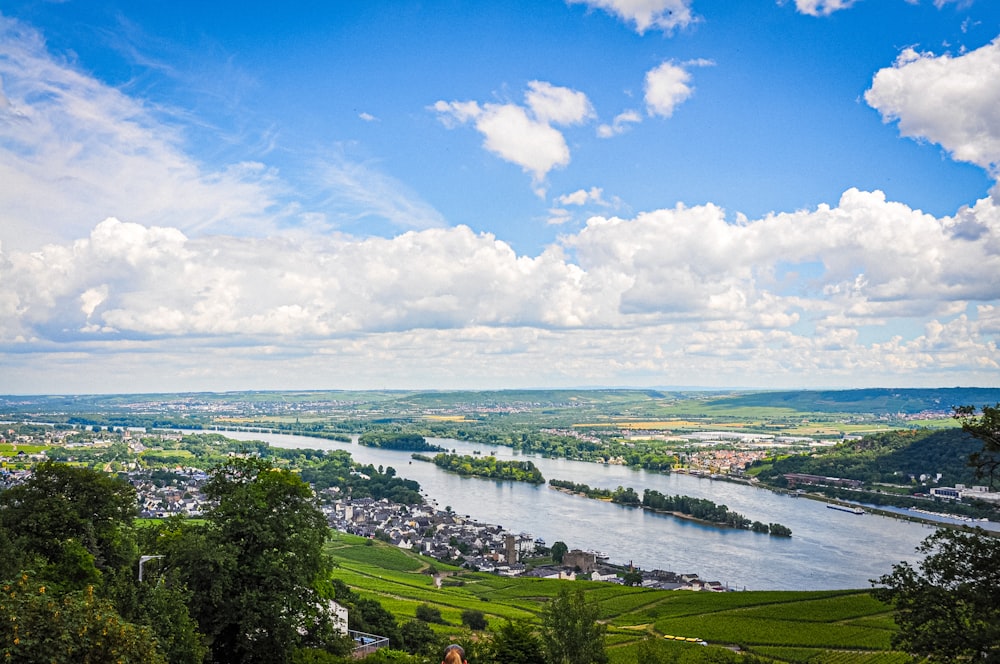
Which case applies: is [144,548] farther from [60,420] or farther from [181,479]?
[60,420]

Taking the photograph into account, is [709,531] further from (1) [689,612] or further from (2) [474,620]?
(2) [474,620]

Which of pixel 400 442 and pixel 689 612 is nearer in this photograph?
pixel 689 612

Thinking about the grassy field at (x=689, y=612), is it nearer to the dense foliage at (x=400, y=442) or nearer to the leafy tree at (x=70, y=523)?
the leafy tree at (x=70, y=523)

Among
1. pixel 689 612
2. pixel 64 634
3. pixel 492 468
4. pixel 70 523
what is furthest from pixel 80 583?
pixel 492 468

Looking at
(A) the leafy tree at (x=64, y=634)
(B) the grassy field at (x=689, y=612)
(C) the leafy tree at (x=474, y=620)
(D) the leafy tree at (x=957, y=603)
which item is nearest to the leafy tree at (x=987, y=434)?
(D) the leafy tree at (x=957, y=603)

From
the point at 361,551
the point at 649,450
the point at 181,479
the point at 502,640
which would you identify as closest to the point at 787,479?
the point at 649,450
